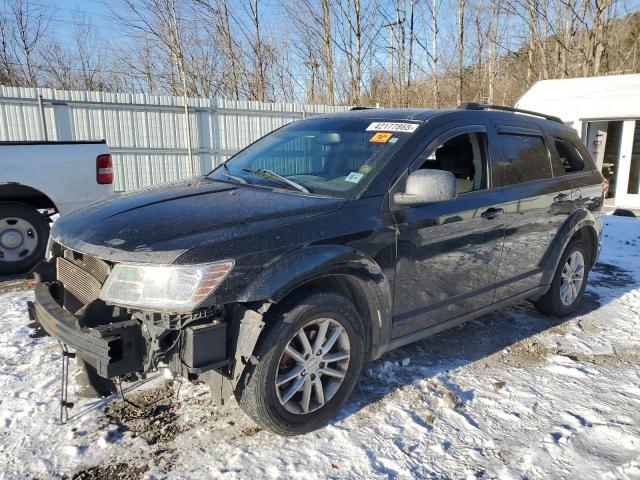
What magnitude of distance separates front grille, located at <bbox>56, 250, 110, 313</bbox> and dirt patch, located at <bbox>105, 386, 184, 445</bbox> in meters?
0.70

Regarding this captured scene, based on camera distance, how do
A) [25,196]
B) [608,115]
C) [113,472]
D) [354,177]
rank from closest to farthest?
1. [113,472]
2. [354,177]
3. [25,196]
4. [608,115]

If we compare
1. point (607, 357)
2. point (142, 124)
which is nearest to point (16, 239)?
point (607, 357)

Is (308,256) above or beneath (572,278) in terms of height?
above

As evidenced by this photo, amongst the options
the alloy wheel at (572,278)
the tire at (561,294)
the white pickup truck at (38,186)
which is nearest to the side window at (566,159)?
the tire at (561,294)

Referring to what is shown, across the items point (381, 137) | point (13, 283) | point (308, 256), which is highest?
point (381, 137)

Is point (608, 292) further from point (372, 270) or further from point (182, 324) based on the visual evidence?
point (182, 324)

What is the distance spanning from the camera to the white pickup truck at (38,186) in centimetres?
570

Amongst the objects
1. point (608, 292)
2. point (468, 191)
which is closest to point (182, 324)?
point (468, 191)

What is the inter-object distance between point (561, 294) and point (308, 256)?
127 inches

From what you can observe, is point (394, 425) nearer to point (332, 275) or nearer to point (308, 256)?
point (332, 275)

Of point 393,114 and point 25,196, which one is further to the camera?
point 25,196

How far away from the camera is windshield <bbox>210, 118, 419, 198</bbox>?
3279mm

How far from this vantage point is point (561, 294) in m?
4.86

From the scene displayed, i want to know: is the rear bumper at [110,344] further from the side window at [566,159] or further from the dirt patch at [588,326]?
the dirt patch at [588,326]
